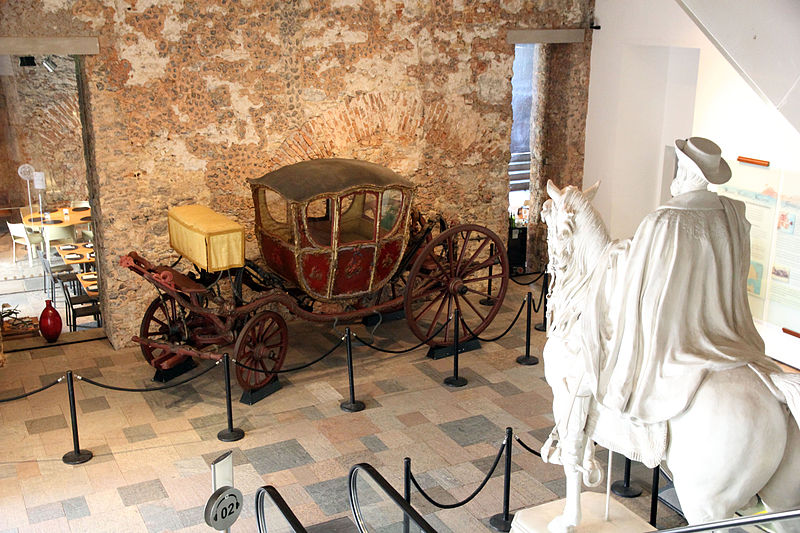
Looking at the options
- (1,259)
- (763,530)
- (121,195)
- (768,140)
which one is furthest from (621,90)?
(1,259)

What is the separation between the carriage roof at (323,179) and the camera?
23.8 feet

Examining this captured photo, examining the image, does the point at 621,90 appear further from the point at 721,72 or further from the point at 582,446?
the point at 582,446

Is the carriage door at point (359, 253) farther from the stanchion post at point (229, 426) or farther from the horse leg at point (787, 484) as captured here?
the horse leg at point (787, 484)

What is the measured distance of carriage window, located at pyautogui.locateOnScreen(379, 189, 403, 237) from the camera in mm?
7676

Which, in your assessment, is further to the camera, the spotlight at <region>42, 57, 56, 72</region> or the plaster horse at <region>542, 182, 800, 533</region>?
the spotlight at <region>42, 57, 56, 72</region>

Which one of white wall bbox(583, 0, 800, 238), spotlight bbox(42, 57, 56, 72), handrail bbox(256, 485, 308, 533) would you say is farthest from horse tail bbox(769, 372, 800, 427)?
spotlight bbox(42, 57, 56, 72)

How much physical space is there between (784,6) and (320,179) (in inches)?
159

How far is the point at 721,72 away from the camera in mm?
8086

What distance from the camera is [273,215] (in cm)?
812

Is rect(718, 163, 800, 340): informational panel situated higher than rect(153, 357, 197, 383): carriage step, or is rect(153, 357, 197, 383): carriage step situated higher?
rect(718, 163, 800, 340): informational panel

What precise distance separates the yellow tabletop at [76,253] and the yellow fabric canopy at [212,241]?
275 cm

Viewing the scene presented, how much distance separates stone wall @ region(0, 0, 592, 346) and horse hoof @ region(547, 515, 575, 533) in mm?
4777

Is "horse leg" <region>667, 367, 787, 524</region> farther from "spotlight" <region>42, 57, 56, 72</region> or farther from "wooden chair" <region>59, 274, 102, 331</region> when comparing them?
"spotlight" <region>42, 57, 56, 72</region>

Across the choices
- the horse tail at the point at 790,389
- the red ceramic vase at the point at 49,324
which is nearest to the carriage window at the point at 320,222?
the red ceramic vase at the point at 49,324
